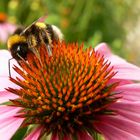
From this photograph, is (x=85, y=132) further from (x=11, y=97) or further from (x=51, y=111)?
(x=11, y=97)

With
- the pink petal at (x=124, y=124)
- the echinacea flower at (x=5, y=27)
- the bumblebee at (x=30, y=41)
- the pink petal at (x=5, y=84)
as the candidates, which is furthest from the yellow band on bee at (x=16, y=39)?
the echinacea flower at (x=5, y=27)

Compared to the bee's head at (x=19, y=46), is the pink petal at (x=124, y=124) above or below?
below

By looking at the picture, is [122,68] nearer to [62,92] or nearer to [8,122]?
[62,92]

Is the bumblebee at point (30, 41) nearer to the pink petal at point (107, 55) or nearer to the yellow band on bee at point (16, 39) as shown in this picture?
the yellow band on bee at point (16, 39)

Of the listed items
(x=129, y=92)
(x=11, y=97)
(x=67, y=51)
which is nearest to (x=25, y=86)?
(x=11, y=97)

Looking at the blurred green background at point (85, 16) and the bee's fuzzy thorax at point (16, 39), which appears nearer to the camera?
the bee's fuzzy thorax at point (16, 39)

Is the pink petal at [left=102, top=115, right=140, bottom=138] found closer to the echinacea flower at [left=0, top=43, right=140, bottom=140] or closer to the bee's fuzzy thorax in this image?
the echinacea flower at [left=0, top=43, right=140, bottom=140]

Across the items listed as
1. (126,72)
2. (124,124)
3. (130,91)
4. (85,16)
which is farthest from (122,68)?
(85,16)

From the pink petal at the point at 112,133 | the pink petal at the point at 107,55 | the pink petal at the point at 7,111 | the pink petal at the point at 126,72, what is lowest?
the pink petal at the point at 112,133
